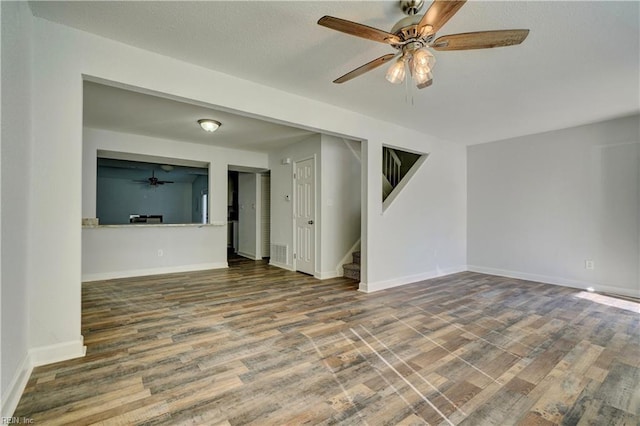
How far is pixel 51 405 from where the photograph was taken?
61.8 inches

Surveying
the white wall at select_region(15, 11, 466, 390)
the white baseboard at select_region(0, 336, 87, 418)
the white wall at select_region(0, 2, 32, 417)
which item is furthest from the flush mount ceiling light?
the white baseboard at select_region(0, 336, 87, 418)

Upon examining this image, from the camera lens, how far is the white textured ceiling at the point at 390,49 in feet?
6.15

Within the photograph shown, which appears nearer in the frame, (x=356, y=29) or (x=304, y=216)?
(x=356, y=29)

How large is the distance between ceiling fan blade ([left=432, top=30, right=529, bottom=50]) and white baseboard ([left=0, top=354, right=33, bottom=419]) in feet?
10.0

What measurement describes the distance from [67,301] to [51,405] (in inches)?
28.6

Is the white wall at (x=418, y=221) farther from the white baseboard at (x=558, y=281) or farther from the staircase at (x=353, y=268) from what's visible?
the staircase at (x=353, y=268)

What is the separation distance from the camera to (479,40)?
1750mm

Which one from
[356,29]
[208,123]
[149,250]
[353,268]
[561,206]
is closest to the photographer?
[356,29]

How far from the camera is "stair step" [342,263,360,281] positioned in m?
4.66

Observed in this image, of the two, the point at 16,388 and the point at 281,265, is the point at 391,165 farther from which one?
the point at 16,388

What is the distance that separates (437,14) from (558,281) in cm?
469

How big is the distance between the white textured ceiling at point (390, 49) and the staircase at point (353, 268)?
2.43 m

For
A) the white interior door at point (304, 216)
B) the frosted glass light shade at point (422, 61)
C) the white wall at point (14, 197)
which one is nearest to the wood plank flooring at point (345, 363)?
the white wall at point (14, 197)

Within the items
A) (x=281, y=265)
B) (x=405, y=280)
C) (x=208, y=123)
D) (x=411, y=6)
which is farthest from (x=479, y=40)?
(x=281, y=265)
